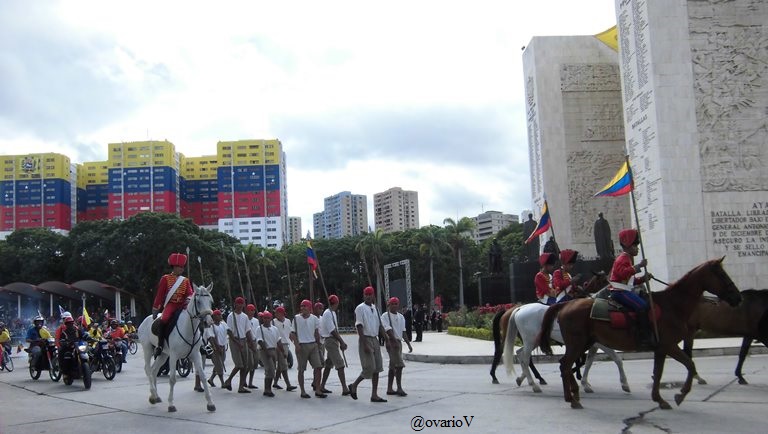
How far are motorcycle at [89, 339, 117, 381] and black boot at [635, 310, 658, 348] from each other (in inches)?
511

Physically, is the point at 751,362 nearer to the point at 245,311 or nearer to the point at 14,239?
the point at 245,311

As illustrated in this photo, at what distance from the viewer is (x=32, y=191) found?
105m

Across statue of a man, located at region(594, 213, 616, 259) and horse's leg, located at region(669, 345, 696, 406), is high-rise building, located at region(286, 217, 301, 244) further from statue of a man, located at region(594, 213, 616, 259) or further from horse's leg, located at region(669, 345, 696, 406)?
horse's leg, located at region(669, 345, 696, 406)

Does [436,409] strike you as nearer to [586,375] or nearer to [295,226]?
[586,375]

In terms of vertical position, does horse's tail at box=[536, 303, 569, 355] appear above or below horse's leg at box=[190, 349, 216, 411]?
above

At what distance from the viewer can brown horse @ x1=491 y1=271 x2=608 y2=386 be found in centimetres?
1095

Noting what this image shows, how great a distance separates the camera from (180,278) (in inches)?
432

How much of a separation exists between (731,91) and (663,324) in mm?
19401

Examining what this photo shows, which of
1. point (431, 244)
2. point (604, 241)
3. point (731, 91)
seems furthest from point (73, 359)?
point (431, 244)

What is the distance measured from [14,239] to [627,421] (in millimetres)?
66166

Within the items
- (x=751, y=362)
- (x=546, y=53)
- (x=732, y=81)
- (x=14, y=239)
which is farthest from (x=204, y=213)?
(x=751, y=362)

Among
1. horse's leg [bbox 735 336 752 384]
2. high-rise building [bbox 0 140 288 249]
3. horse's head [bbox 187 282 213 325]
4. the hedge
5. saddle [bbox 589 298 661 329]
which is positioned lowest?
the hedge

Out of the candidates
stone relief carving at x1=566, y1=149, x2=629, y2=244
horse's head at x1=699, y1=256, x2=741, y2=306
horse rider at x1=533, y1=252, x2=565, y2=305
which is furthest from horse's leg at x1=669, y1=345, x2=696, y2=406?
stone relief carving at x1=566, y1=149, x2=629, y2=244

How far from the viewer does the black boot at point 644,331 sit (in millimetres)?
8672
